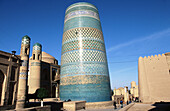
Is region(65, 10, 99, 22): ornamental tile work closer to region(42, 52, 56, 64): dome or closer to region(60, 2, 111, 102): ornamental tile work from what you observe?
region(60, 2, 111, 102): ornamental tile work

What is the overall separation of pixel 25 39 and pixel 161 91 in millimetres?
9905

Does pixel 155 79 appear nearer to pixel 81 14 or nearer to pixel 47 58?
pixel 81 14

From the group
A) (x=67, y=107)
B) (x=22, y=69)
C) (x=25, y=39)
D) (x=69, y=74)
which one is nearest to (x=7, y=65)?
(x=22, y=69)

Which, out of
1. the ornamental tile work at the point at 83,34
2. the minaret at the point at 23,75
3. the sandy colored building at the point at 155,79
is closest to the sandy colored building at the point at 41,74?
the minaret at the point at 23,75

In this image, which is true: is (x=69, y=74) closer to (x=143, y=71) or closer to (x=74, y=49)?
(x=74, y=49)

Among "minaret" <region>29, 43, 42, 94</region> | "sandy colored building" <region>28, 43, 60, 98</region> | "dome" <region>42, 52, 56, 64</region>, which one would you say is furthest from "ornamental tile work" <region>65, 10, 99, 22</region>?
"dome" <region>42, 52, 56, 64</region>

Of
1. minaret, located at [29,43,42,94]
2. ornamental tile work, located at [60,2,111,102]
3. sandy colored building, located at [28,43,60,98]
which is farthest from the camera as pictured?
sandy colored building, located at [28,43,60,98]

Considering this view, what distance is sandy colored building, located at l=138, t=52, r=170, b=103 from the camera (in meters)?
8.83

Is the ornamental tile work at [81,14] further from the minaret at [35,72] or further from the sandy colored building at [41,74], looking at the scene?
the sandy colored building at [41,74]

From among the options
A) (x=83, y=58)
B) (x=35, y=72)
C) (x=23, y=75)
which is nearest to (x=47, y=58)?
(x=35, y=72)

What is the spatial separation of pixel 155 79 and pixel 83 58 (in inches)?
203

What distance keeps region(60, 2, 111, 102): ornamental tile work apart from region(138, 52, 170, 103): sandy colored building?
2.65 metres

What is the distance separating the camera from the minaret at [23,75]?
25.3ft

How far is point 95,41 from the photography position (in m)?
9.44
